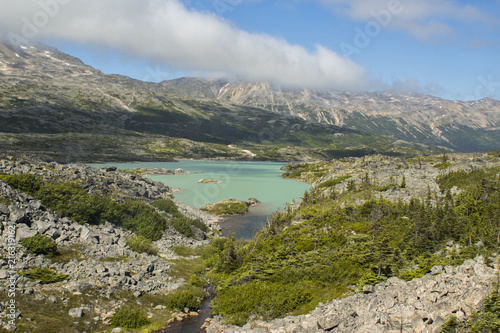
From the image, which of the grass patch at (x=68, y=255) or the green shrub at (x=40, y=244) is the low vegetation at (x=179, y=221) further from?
the green shrub at (x=40, y=244)

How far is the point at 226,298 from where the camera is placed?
88.7ft

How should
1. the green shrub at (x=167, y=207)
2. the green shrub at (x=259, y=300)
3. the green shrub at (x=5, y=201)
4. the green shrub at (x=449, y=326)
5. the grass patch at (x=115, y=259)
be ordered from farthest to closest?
the green shrub at (x=167, y=207)
the green shrub at (x=5, y=201)
the grass patch at (x=115, y=259)
the green shrub at (x=259, y=300)
the green shrub at (x=449, y=326)

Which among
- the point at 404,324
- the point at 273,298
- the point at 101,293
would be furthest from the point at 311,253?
the point at 101,293

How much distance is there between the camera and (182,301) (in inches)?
1057

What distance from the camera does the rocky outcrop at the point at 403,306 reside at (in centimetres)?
1711

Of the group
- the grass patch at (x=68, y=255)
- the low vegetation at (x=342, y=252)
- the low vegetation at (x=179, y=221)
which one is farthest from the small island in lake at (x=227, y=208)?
the grass patch at (x=68, y=255)

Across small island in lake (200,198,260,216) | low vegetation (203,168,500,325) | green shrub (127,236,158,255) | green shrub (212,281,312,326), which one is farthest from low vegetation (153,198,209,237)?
green shrub (212,281,312,326)

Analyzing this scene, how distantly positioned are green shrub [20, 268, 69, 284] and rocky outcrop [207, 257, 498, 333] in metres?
12.5

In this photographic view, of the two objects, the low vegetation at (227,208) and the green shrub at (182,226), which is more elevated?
the green shrub at (182,226)

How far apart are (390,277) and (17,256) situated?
2875 centimetres

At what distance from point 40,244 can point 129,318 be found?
11123 mm

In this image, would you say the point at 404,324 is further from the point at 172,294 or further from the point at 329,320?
the point at 172,294

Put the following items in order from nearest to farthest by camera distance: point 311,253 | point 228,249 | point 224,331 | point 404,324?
point 404,324, point 224,331, point 311,253, point 228,249

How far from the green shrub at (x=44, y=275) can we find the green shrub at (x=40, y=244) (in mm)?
2785
